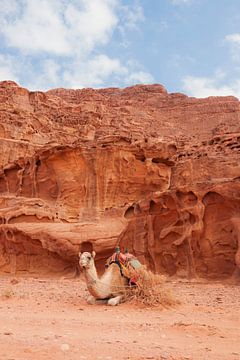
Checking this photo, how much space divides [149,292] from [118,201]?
634 inches

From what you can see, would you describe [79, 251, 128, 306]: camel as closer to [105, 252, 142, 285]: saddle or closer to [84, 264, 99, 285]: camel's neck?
[84, 264, 99, 285]: camel's neck

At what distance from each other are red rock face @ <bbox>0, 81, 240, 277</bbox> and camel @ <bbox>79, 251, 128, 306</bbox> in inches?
190

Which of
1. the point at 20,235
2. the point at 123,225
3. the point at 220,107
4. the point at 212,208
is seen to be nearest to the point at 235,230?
the point at 212,208

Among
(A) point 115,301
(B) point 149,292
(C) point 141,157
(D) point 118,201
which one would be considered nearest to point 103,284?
(A) point 115,301

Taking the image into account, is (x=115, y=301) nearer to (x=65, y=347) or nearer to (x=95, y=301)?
(x=95, y=301)

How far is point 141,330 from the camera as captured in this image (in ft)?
19.6

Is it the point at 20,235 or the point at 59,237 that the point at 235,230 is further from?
the point at 20,235

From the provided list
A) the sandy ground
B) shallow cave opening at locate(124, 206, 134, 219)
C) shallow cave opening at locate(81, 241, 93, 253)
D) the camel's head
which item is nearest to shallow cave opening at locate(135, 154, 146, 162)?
shallow cave opening at locate(124, 206, 134, 219)

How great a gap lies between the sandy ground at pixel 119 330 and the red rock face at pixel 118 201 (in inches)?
172

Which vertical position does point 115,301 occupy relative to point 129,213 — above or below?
below

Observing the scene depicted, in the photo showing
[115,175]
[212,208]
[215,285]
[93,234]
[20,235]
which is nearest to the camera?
[215,285]

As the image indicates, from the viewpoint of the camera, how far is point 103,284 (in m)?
9.23

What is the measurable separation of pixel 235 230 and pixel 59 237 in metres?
8.96

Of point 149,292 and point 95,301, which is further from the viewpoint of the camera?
point 95,301
